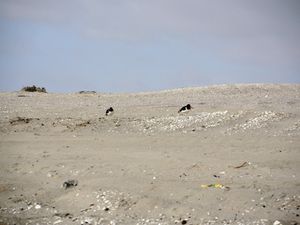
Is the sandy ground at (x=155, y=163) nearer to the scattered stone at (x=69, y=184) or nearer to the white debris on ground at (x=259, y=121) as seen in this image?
the white debris on ground at (x=259, y=121)

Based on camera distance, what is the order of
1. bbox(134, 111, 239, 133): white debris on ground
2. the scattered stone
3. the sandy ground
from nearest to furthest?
the sandy ground < the scattered stone < bbox(134, 111, 239, 133): white debris on ground

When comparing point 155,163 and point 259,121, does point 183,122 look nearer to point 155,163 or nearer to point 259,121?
point 259,121

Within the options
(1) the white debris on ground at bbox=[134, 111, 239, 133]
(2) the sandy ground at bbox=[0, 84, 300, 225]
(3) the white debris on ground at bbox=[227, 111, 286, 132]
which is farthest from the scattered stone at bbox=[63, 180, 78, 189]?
(3) the white debris on ground at bbox=[227, 111, 286, 132]

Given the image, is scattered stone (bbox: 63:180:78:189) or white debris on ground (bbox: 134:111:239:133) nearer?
scattered stone (bbox: 63:180:78:189)

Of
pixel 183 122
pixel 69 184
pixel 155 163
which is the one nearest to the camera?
pixel 69 184

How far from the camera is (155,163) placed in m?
10.1

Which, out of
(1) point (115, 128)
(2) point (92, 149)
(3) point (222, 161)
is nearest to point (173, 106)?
(1) point (115, 128)

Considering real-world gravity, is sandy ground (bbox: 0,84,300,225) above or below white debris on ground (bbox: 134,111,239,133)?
below

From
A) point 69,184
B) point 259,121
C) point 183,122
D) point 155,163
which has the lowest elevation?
point 69,184

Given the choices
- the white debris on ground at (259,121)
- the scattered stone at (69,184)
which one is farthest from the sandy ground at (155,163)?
the scattered stone at (69,184)

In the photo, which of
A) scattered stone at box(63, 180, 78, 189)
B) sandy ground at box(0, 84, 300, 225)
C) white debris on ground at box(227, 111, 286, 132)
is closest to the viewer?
sandy ground at box(0, 84, 300, 225)

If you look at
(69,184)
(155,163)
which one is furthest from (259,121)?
(69,184)

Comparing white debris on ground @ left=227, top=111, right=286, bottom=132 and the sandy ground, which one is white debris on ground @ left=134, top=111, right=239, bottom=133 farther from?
white debris on ground @ left=227, top=111, right=286, bottom=132

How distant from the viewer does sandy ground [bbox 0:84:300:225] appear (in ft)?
25.1
